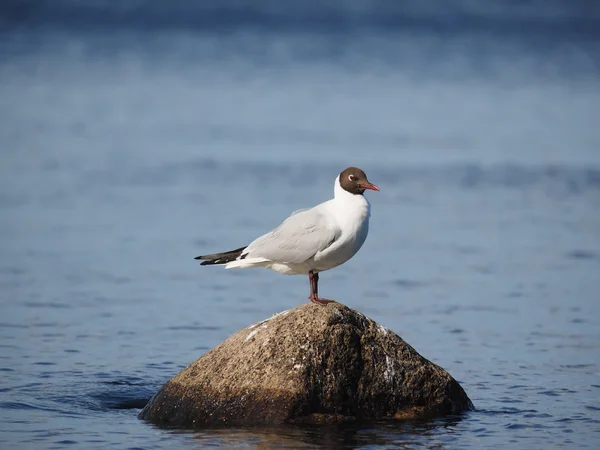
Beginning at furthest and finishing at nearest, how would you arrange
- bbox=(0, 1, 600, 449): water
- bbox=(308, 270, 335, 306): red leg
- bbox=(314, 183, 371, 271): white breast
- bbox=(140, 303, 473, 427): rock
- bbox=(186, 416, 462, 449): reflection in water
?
1. bbox=(0, 1, 600, 449): water
2. bbox=(308, 270, 335, 306): red leg
3. bbox=(314, 183, 371, 271): white breast
4. bbox=(140, 303, 473, 427): rock
5. bbox=(186, 416, 462, 449): reflection in water

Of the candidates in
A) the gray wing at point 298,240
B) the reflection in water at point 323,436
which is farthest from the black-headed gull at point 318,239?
the reflection in water at point 323,436

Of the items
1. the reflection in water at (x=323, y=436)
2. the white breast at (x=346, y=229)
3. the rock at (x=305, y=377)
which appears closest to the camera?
the reflection in water at (x=323, y=436)

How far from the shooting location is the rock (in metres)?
9.80

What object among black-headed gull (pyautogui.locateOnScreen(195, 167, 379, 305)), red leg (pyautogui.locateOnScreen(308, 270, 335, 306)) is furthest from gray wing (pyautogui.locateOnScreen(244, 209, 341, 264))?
red leg (pyautogui.locateOnScreen(308, 270, 335, 306))

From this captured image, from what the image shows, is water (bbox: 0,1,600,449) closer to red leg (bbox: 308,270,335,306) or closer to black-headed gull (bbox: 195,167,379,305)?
red leg (bbox: 308,270,335,306)

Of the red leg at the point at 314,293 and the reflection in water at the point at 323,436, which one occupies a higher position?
the red leg at the point at 314,293

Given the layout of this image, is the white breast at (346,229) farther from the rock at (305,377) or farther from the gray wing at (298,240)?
the rock at (305,377)

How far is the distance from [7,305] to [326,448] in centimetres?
689

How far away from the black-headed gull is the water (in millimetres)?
1431

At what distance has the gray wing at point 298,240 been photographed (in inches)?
392

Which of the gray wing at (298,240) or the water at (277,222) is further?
the water at (277,222)

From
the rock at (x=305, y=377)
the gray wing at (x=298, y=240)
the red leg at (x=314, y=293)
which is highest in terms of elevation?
the gray wing at (x=298, y=240)

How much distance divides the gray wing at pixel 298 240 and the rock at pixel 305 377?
1.56 feet

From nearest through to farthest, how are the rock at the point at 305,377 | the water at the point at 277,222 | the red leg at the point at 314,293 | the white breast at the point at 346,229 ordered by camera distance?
the rock at the point at 305,377 < the white breast at the point at 346,229 < the red leg at the point at 314,293 < the water at the point at 277,222
